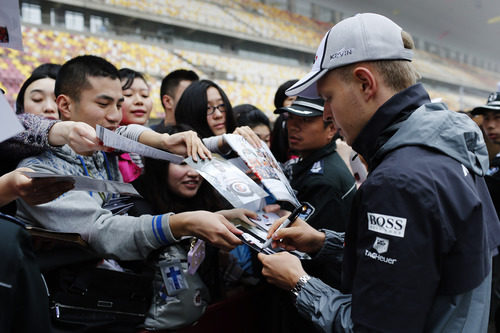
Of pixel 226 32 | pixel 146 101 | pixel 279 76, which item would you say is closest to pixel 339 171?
pixel 146 101

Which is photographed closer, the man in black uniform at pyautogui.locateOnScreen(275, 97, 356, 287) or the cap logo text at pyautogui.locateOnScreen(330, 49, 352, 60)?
the cap logo text at pyautogui.locateOnScreen(330, 49, 352, 60)

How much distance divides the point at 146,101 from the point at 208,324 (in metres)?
1.97

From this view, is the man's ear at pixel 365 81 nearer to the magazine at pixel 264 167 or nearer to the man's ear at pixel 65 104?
the magazine at pixel 264 167

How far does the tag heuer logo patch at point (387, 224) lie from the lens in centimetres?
84

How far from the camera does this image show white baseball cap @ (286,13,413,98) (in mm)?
1039

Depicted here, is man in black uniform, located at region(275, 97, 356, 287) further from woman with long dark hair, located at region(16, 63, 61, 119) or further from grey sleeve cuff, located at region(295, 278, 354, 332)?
woman with long dark hair, located at region(16, 63, 61, 119)

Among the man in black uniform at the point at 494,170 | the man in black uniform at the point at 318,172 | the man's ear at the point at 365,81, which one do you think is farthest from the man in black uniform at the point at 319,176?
the man in black uniform at the point at 494,170

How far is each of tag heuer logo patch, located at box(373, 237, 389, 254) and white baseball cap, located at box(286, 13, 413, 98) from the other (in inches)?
19.3

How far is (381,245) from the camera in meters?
0.87

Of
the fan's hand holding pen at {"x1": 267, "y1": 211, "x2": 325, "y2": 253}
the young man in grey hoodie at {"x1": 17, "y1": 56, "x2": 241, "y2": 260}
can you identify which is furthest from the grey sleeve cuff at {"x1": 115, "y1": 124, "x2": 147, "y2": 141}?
the fan's hand holding pen at {"x1": 267, "y1": 211, "x2": 325, "y2": 253}

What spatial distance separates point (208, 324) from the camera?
178 centimetres

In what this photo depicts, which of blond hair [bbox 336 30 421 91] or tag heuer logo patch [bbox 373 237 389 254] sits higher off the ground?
blond hair [bbox 336 30 421 91]

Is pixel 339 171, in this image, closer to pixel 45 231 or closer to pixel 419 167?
pixel 419 167

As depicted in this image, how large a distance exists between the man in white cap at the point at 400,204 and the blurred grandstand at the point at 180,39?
8045 mm
